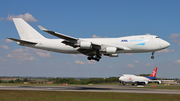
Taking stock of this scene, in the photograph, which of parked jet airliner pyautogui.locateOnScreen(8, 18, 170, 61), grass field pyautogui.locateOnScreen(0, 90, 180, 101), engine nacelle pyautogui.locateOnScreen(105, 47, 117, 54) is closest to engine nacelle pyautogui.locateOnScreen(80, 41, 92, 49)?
parked jet airliner pyautogui.locateOnScreen(8, 18, 170, 61)

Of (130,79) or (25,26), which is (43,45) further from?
(130,79)

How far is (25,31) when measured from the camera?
4969 cm

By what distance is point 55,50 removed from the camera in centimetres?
4681

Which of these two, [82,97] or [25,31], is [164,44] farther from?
[25,31]

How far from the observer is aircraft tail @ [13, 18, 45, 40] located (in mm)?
49406

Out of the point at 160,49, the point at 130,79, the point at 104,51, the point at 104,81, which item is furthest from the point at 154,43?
the point at 104,81

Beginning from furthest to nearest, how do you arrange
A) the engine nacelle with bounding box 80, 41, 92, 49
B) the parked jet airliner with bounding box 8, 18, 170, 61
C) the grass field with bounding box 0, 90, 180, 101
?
the parked jet airliner with bounding box 8, 18, 170, 61 < the engine nacelle with bounding box 80, 41, 92, 49 < the grass field with bounding box 0, 90, 180, 101

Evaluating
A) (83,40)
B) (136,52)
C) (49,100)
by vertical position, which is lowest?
(49,100)

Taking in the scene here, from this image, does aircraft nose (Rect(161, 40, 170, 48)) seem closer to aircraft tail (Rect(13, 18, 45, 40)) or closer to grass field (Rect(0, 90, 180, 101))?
grass field (Rect(0, 90, 180, 101))

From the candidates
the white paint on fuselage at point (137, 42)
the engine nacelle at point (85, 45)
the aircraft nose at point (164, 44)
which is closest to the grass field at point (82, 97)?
the engine nacelle at point (85, 45)

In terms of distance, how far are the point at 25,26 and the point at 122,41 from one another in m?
26.4

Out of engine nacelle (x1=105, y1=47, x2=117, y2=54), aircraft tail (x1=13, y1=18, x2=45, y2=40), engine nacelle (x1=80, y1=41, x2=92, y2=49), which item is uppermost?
aircraft tail (x1=13, y1=18, x2=45, y2=40)

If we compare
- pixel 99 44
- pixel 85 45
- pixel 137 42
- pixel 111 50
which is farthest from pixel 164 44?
pixel 85 45

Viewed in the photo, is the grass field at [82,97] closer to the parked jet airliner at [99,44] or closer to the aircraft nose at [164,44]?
the parked jet airliner at [99,44]
